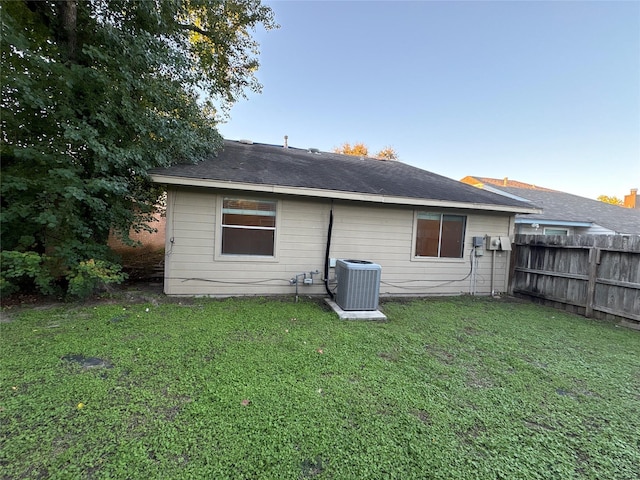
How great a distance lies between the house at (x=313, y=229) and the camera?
520cm

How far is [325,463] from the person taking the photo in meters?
1.65

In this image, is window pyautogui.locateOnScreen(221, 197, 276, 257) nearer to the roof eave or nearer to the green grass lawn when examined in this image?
the roof eave

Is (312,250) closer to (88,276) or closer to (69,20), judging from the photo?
(88,276)

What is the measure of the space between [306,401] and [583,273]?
6.11 m

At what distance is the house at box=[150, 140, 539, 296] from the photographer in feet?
17.0

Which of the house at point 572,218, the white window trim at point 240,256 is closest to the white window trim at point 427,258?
the white window trim at point 240,256

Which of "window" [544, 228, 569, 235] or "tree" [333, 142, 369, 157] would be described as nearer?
"window" [544, 228, 569, 235]

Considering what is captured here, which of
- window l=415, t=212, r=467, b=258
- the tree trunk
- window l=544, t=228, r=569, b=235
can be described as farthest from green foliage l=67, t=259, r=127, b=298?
window l=544, t=228, r=569, b=235

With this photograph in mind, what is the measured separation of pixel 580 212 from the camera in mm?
12156

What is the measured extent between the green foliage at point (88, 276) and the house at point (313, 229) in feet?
2.88

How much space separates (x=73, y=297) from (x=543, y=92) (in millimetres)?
14805

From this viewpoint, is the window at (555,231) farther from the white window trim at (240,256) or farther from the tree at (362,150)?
the tree at (362,150)

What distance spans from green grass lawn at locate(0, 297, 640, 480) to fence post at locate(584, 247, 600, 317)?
43.8 inches

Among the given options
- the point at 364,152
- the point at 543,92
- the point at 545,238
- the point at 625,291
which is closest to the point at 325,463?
the point at 625,291
